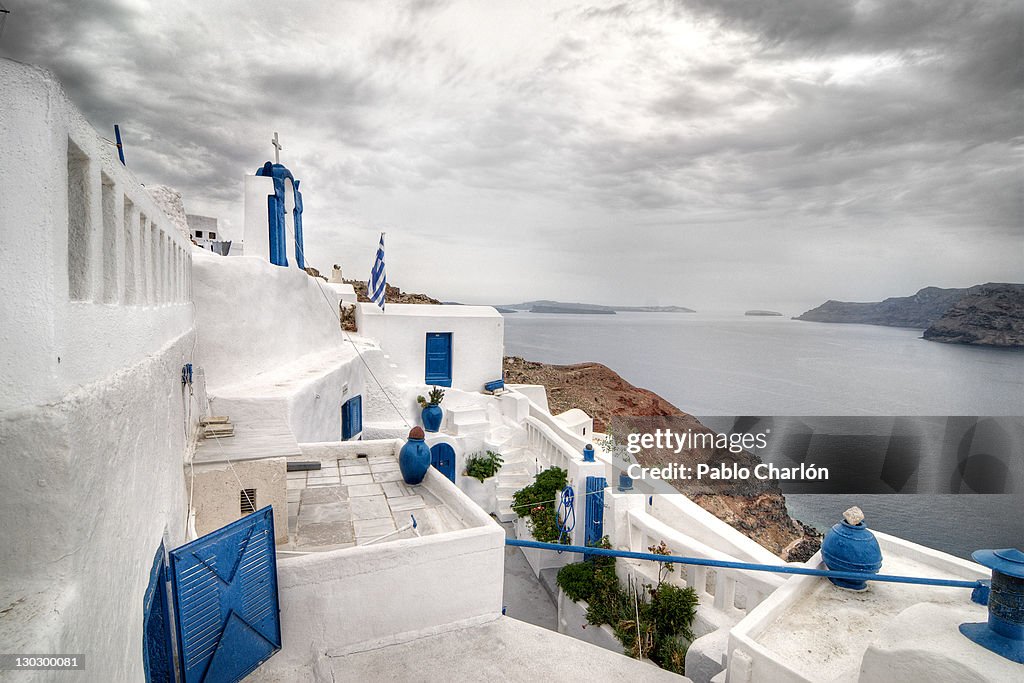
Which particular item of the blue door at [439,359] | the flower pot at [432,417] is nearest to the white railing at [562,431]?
the flower pot at [432,417]

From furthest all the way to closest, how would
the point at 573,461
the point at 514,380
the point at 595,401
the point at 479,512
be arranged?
1. the point at 595,401
2. the point at 514,380
3. the point at 573,461
4. the point at 479,512

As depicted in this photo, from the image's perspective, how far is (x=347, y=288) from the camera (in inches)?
721

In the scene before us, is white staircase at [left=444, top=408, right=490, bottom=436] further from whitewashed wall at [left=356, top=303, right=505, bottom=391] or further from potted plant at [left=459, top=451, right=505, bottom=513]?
whitewashed wall at [left=356, top=303, right=505, bottom=391]

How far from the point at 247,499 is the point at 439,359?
1031cm

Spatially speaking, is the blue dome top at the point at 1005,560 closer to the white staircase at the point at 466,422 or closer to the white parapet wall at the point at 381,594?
the white parapet wall at the point at 381,594

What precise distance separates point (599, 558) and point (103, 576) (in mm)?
7035

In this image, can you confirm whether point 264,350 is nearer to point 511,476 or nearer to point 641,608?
point 511,476

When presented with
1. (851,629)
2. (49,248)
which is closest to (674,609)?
(851,629)

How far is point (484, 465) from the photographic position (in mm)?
11562

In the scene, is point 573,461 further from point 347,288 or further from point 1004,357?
point 1004,357

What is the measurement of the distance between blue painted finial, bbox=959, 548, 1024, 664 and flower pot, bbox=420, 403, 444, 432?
10.2 meters

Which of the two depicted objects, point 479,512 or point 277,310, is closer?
point 479,512

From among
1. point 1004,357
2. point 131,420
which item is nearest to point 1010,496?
point 1004,357

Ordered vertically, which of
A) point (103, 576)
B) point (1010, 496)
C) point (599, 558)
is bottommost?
point (1010, 496)
